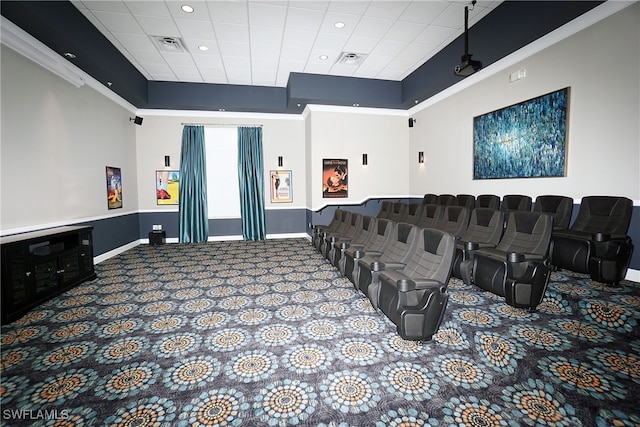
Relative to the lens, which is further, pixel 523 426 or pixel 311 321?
pixel 311 321

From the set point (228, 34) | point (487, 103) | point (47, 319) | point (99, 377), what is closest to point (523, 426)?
point (99, 377)

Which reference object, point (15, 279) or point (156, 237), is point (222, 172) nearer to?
point (156, 237)

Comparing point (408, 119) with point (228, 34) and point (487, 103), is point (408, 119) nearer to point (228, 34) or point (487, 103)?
point (487, 103)

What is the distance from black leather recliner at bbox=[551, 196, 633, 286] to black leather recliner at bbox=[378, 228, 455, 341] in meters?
1.94

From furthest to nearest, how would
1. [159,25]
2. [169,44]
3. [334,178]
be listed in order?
1. [334,178]
2. [169,44]
3. [159,25]

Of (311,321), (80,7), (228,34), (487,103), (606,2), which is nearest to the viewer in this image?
(311,321)

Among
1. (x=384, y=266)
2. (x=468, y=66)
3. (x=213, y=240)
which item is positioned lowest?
(x=213, y=240)

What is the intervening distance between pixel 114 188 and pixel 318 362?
6.37 meters

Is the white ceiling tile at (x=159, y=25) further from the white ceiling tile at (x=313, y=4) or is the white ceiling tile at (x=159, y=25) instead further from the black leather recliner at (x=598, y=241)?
the black leather recliner at (x=598, y=241)

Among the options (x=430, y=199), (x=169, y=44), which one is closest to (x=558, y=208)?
(x=430, y=199)

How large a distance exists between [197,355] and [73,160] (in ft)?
15.2

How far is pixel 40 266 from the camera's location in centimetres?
350

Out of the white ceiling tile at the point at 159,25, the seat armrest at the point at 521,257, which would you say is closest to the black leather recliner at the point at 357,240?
the seat armrest at the point at 521,257

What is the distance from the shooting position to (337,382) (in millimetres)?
2088
